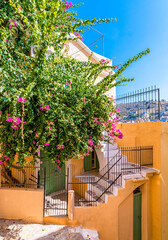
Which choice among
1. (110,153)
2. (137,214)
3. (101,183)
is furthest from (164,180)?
(101,183)

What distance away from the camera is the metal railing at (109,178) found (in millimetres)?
6707

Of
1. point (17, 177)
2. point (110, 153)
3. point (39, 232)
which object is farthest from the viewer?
point (110, 153)

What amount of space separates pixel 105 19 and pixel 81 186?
790 centimetres

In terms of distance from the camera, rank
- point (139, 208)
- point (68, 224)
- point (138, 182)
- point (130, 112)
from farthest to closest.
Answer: point (130, 112), point (139, 208), point (138, 182), point (68, 224)

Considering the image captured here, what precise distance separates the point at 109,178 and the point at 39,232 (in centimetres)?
366

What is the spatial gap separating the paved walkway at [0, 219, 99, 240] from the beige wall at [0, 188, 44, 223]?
226 millimetres

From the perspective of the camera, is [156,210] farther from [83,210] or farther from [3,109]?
[3,109]

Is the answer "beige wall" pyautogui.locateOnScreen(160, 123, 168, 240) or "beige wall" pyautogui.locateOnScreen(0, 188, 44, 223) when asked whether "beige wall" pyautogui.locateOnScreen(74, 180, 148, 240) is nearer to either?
"beige wall" pyautogui.locateOnScreen(0, 188, 44, 223)

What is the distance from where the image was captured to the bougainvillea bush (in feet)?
13.8

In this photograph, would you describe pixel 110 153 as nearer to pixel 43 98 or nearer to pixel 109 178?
pixel 109 178

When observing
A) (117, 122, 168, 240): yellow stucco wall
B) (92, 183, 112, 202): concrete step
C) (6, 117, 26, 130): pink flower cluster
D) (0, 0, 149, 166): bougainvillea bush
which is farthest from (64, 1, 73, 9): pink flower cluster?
(92, 183, 112, 202): concrete step

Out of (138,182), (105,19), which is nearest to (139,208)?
(138,182)

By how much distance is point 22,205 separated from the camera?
5.92 m

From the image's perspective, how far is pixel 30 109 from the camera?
4.49 metres
